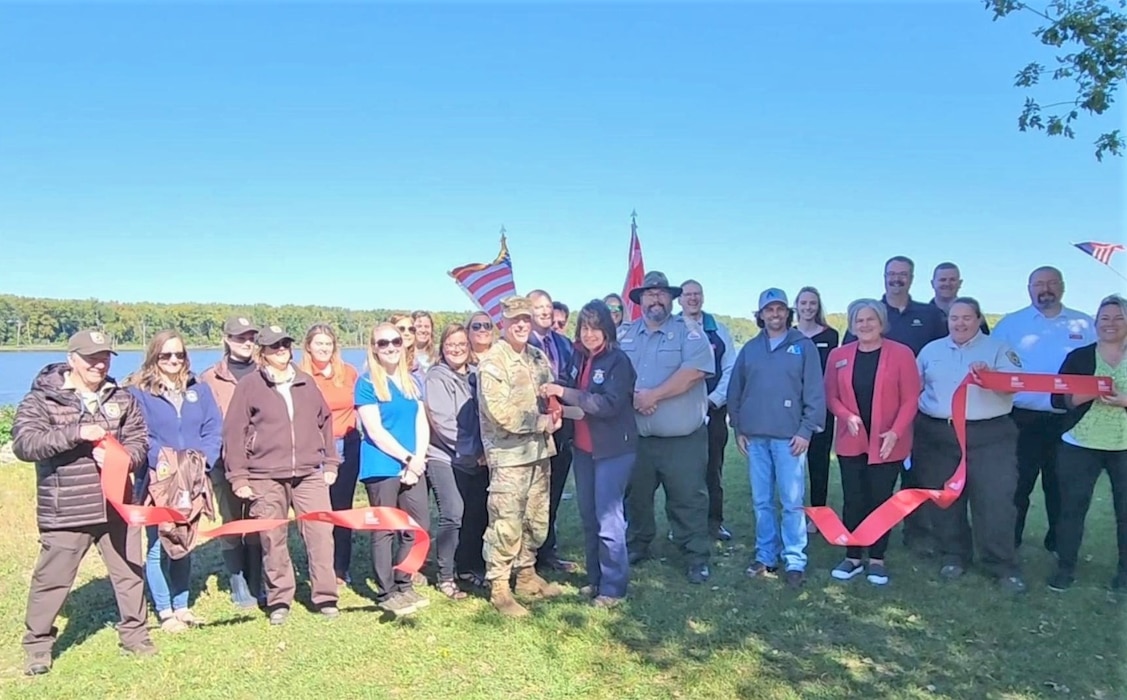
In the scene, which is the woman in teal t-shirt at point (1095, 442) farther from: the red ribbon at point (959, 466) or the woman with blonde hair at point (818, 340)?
the woman with blonde hair at point (818, 340)

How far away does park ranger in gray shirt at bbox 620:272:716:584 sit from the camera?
516 centimetres

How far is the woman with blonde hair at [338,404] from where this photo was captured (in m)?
5.25

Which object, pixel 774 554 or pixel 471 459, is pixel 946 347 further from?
pixel 471 459

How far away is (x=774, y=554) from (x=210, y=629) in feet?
13.5

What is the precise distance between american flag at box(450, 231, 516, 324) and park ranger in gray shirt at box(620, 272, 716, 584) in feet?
10.5

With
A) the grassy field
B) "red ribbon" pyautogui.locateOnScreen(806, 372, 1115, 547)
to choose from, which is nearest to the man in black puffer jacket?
the grassy field

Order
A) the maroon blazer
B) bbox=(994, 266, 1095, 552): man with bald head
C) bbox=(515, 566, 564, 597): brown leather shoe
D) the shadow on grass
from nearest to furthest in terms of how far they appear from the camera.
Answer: the shadow on grass, bbox=(515, 566, 564, 597): brown leather shoe, the maroon blazer, bbox=(994, 266, 1095, 552): man with bald head

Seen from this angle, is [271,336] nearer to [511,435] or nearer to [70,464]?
[70,464]

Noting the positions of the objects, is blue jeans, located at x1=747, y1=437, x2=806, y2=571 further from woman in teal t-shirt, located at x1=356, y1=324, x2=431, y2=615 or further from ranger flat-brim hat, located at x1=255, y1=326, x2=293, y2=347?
ranger flat-brim hat, located at x1=255, y1=326, x2=293, y2=347

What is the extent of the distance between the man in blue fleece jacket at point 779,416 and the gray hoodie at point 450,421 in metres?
2.06

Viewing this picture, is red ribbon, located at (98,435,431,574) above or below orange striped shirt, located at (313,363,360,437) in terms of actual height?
below

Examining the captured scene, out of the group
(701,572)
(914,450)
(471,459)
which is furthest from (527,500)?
(914,450)

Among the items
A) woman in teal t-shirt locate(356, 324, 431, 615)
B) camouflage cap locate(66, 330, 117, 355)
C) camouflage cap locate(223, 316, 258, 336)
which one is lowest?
woman in teal t-shirt locate(356, 324, 431, 615)

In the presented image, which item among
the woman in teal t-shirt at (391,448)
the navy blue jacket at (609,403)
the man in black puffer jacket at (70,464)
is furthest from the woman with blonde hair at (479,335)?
the man in black puffer jacket at (70,464)
